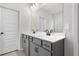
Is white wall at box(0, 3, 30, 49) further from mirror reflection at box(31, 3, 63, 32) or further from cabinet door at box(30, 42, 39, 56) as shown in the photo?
cabinet door at box(30, 42, 39, 56)

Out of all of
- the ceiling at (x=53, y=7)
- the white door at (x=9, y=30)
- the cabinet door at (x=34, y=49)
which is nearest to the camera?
the cabinet door at (x=34, y=49)

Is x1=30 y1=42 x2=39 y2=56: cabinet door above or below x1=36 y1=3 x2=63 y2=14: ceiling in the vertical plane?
below

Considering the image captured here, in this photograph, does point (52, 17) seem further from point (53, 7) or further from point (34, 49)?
point (34, 49)

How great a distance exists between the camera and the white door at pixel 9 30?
2172 mm

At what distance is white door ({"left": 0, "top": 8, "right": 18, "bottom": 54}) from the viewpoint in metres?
2.17

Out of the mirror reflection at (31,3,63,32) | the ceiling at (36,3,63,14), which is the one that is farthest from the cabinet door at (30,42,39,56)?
the ceiling at (36,3,63,14)

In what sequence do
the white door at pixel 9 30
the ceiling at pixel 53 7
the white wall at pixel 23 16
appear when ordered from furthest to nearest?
the white wall at pixel 23 16, the white door at pixel 9 30, the ceiling at pixel 53 7

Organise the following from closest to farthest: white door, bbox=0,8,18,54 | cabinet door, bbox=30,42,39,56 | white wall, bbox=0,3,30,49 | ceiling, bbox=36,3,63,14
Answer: cabinet door, bbox=30,42,39,56 < ceiling, bbox=36,3,63,14 < white door, bbox=0,8,18,54 < white wall, bbox=0,3,30,49

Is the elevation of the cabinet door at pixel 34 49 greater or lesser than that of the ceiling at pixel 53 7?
lesser

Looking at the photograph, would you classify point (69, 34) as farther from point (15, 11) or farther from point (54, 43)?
point (15, 11)

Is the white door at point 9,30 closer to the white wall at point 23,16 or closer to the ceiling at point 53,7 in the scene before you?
the white wall at point 23,16

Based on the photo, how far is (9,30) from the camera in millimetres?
2305

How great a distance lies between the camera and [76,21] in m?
0.83

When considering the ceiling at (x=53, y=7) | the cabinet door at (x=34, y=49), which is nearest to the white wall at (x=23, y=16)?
the ceiling at (x=53, y=7)
